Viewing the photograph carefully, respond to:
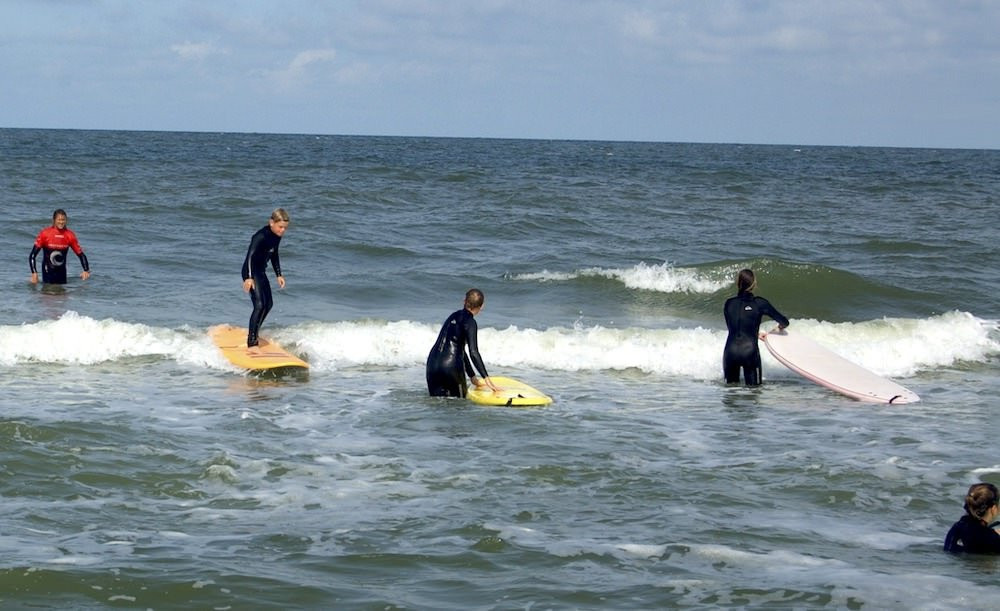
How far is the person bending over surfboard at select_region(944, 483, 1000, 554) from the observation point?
7055 mm

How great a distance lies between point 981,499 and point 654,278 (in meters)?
13.6

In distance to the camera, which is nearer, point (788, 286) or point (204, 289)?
point (204, 289)

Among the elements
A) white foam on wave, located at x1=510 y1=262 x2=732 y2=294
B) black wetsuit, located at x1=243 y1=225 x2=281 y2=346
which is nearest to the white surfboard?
black wetsuit, located at x1=243 y1=225 x2=281 y2=346

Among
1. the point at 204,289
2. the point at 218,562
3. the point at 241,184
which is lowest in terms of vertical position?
the point at 218,562

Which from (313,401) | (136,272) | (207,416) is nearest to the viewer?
(207,416)

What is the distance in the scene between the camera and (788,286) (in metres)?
20.5

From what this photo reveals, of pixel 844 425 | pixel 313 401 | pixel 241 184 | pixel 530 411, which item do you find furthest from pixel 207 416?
pixel 241 184

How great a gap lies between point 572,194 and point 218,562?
2897 centimetres

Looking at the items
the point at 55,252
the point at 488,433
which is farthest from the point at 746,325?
the point at 55,252

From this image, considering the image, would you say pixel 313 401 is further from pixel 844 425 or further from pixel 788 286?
pixel 788 286

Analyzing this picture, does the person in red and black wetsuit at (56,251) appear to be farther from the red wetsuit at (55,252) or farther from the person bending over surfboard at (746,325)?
the person bending over surfboard at (746,325)

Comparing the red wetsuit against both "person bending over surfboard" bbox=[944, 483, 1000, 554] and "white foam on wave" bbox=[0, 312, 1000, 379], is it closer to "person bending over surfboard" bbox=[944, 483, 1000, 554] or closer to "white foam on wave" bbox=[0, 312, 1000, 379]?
"white foam on wave" bbox=[0, 312, 1000, 379]

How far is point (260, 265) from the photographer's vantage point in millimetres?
12953

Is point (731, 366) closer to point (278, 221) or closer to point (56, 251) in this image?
point (278, 221)
